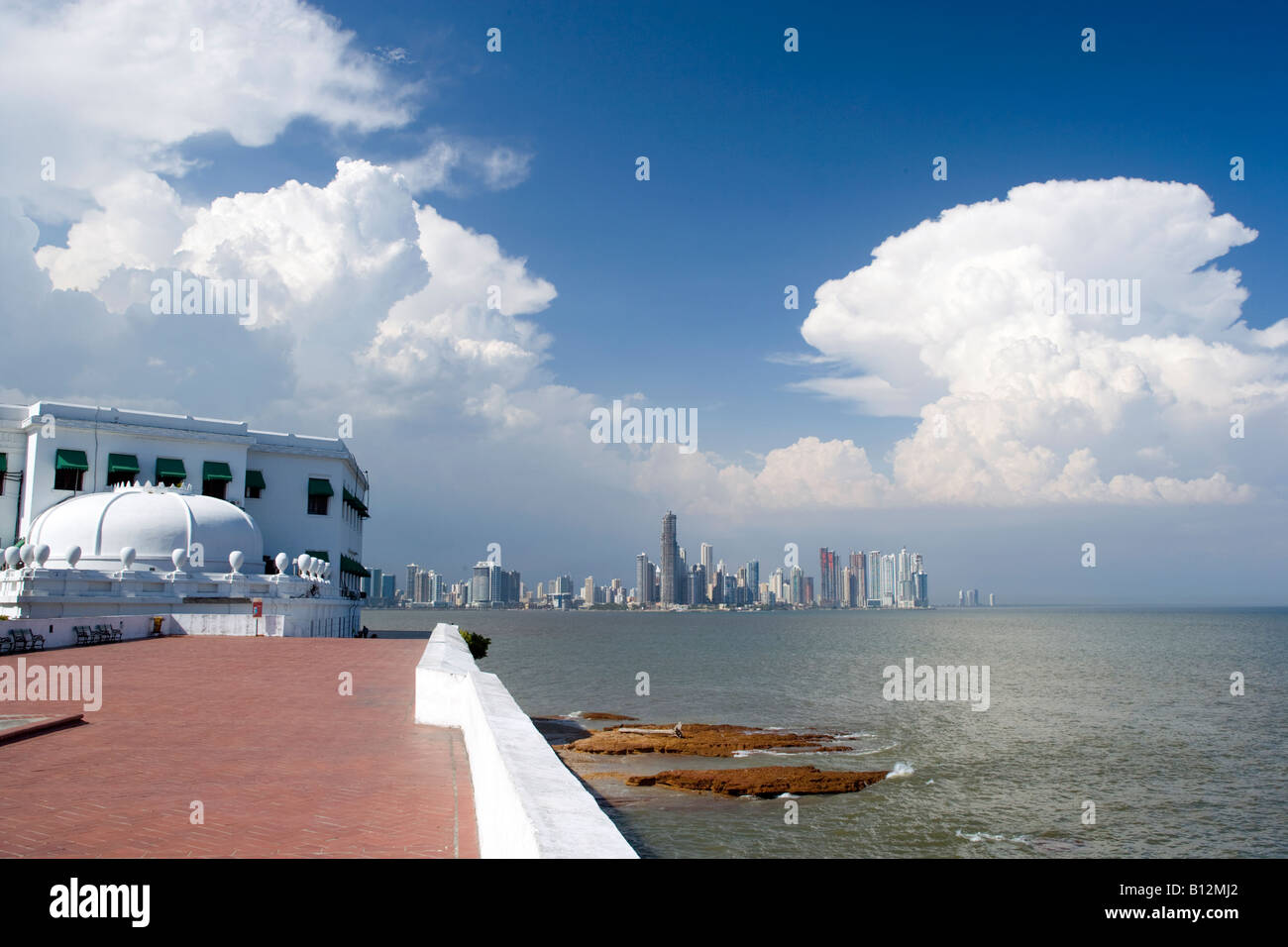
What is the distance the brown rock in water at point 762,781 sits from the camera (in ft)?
72.2

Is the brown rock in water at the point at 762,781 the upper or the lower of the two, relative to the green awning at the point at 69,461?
lower

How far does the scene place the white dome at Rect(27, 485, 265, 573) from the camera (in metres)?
37.3

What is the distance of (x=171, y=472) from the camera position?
45.8 meters

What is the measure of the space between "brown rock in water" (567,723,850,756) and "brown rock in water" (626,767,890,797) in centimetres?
335

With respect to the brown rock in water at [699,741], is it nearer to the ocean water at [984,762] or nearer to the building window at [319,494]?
the ocean water at [984,762]

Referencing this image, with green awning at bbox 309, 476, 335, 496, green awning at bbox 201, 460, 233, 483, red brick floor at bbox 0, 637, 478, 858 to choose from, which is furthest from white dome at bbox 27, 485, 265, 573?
red brick floor at bbox 0, 637, 478, 858

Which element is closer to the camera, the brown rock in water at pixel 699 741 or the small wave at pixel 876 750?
the brown rock in water at pixel 699 741

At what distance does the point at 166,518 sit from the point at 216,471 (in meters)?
9.20

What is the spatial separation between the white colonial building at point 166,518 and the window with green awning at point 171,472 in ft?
0.25

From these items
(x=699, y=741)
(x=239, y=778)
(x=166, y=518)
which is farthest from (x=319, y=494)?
(x=239, y=778)

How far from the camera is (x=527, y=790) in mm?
5125

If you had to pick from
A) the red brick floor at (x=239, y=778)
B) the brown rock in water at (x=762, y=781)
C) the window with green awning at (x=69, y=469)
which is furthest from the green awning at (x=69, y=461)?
the brown rock in water at (x=762, y=781)

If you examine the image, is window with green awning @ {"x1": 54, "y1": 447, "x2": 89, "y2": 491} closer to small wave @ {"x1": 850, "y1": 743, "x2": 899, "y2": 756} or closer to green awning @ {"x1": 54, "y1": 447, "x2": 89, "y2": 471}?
green awning @ {"x1": 54, "y1": 447, "x2": 89, "y2": 471}
